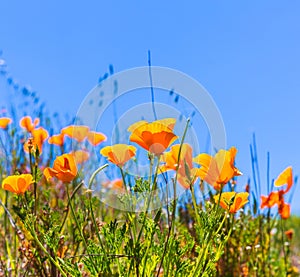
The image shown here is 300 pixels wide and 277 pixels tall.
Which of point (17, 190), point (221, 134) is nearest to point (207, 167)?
point (221, 134)

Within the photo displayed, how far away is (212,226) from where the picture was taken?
1225mm

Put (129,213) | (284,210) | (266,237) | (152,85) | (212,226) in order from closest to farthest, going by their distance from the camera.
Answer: (212,226) < (129,213) < (152,85) < (284,210) < (266,237)

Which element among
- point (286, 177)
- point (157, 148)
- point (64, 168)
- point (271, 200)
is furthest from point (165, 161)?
point (271, 200)

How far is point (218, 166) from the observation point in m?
1.31

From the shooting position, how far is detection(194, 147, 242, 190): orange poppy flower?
4.26 feet

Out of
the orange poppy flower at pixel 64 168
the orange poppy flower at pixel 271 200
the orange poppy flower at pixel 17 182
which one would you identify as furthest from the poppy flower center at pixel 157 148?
the orange poppy flower at pixel 271 200

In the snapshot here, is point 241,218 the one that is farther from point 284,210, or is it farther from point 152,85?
point 152,85

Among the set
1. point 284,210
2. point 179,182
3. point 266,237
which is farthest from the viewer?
point 266,237

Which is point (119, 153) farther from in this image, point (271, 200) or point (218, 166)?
point (271, 200)

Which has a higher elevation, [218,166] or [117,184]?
[117,184]

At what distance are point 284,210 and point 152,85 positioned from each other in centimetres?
85

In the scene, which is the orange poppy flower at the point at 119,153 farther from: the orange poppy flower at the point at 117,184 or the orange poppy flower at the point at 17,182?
the orange poppy flower at the point at 117,184

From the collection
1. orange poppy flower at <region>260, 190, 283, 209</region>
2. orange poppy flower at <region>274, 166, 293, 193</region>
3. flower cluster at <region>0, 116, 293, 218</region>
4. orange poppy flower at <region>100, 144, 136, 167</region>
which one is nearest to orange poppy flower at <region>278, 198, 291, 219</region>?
orange poppy flower at <region>260, 190, 283, 209</region>

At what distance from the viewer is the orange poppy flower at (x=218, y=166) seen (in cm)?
130
